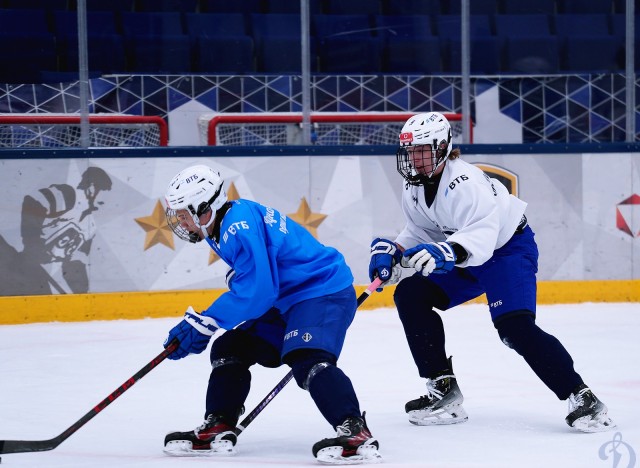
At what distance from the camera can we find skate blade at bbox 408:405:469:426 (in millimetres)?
3402

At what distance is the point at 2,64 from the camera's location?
596 centimetres

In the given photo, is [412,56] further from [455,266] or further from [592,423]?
[592,423]

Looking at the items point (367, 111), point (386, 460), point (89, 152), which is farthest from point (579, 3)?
point (386, 460)

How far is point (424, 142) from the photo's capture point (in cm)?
331

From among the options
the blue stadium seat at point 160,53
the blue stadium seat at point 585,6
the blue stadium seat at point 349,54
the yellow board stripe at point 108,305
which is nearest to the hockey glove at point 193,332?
the yellow board stripe at point 108,305

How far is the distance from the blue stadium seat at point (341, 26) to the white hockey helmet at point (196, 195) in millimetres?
4898

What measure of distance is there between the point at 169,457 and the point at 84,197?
2.90 m

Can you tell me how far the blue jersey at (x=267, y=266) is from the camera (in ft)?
9.26

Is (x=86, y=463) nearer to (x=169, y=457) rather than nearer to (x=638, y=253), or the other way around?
(x=169, y=457)

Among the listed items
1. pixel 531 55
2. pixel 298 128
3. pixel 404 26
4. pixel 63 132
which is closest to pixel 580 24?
pixel 531 55

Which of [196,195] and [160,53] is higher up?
[160,53]

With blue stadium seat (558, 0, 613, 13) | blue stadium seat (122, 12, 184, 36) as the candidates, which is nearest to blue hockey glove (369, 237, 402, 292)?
blue stadium seat (122, 12, 184, 36)

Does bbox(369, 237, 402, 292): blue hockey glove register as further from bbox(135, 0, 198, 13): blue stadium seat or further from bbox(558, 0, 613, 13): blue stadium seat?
bbox(558, 0, 613, 13): blue stadium seat

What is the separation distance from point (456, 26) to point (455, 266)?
431 centimetres
